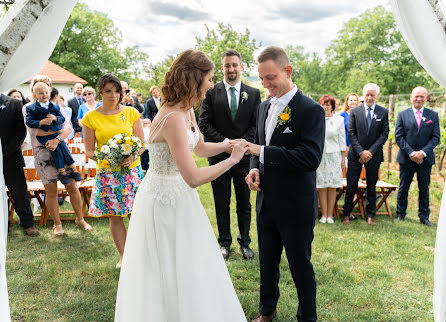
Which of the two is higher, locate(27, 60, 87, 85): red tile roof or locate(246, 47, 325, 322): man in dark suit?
locate(27, 60, 87, 85): red tile roof

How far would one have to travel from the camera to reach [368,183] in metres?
6.89

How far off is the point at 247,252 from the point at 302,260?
82.4 inches

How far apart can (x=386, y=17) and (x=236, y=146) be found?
47.6 metres

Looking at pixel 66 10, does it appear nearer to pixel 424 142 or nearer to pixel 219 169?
pixel 219 169

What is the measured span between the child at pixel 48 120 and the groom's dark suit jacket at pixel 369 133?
16.5 ft

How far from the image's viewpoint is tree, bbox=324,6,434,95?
41406mm

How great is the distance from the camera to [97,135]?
458cm

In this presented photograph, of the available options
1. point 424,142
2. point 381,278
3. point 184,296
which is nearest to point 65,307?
point 184,296

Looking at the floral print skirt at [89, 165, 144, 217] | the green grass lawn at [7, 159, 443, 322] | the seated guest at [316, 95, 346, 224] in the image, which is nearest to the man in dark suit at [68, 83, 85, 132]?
the green grass lawn at [7, 159, 443, 322]

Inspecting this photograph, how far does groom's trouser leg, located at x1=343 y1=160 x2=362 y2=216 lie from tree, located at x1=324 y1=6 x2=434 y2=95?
37.9 metres

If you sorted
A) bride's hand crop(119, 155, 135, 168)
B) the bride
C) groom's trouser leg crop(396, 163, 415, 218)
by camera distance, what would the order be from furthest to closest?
groom's trouser leg crop(396, 163, 415, 218)
bride's hand crop(119, 155, 135, 168)
the bride

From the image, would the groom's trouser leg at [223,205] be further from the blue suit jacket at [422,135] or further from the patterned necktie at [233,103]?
the blue suit jacket at [422,135]

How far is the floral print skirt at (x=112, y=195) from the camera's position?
14.6ft

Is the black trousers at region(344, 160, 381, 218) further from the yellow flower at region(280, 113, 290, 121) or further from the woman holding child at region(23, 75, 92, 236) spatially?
the woman holding child at region(23, 75, 92, 236)
